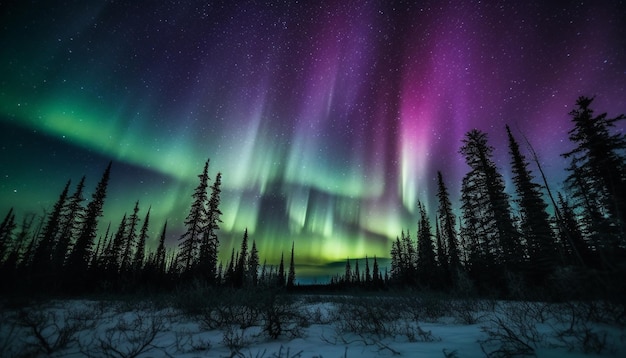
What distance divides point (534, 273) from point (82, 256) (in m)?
41.5

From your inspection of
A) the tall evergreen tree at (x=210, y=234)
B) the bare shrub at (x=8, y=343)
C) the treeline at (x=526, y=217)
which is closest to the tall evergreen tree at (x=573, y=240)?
the treeline at (x=526, y=217)

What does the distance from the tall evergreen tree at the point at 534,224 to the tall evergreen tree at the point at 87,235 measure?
128 feet

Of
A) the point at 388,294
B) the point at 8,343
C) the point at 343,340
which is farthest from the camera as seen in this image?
the point at 388,294

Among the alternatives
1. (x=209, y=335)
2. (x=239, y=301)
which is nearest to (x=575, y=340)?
(x=209, y=335)

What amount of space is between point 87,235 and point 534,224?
44.9 m

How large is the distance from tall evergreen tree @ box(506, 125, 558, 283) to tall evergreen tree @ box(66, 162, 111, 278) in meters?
39.1

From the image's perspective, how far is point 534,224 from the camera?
19625 mm

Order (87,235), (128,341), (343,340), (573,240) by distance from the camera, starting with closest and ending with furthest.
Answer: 1. (343,340)
2. (128,341)
3. (573,240)
4. (87,235)

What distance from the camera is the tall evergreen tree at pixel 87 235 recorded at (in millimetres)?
26203

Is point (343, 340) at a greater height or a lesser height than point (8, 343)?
greater

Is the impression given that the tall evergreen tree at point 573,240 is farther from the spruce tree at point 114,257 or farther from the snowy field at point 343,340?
the spruce tree at point 114,257

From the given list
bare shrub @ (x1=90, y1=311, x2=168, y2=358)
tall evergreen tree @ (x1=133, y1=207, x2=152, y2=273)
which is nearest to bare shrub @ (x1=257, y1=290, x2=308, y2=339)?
bare shrub @ (x1=90, y1=311, x2=168, y2=358)

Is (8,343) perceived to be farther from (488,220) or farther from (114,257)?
(114,257)

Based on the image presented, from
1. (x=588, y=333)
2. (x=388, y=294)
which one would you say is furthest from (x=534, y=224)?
(x=588, y=333)
